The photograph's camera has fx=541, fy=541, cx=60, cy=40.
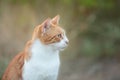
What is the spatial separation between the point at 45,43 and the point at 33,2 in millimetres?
3391

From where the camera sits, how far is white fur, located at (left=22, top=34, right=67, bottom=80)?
529 cm

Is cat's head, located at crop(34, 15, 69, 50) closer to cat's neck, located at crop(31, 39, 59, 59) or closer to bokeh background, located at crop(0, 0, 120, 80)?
cat's neck, located at crop(31, 39, 59, 59)

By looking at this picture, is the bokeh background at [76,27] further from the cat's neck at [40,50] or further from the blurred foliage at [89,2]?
the cat's neck at [40,50]

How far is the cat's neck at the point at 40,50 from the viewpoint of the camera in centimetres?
528

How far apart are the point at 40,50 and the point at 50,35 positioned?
0.18 m

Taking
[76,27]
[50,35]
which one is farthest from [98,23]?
[50,35]

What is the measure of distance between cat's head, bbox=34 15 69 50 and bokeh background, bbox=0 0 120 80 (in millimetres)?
2834

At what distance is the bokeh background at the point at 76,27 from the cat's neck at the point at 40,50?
2.84 m

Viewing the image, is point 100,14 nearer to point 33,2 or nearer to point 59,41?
point 33,2

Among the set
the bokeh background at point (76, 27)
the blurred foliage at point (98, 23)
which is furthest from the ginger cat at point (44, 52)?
the blurred foliage at point (98, 23)

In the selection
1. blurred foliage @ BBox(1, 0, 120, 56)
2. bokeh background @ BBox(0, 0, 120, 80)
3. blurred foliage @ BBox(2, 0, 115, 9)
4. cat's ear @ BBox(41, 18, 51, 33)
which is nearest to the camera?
cat's ear @ BBox(41, 18, 51, 33)

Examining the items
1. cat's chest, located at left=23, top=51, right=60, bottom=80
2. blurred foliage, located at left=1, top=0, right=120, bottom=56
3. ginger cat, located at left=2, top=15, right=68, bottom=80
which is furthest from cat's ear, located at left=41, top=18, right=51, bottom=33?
blurred foliage, located at left=1, top=0, right=120, bottom=56

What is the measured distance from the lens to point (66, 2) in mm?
8594

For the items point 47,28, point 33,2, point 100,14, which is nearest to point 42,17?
point 33,2
